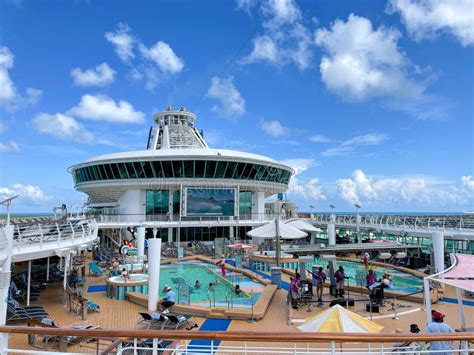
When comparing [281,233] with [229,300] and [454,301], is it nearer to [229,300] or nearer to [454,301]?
[229,300]

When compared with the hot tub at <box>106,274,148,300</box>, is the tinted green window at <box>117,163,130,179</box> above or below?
above

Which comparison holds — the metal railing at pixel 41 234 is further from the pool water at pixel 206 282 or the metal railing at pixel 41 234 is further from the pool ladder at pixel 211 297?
the pool ladder at pixel 211 297

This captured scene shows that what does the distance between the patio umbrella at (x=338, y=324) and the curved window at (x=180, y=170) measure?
24.1 meters

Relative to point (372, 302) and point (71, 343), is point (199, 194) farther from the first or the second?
point (71, 343)

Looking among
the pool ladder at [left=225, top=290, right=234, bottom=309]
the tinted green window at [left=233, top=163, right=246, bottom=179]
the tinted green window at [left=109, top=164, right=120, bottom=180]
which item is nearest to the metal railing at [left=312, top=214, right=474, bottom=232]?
the tinted green window at [left=233, top=163, right=246, bottom=179]

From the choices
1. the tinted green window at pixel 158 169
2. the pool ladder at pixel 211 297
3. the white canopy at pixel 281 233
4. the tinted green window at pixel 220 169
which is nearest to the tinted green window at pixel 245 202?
the tinted green window at pixel 220 169

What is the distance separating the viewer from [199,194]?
1172 inches

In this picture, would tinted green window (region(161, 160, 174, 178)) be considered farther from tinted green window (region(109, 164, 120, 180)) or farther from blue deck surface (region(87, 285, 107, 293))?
blue deck surface (region(87, 285, 107, 293))

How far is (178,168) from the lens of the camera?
97.7 feet

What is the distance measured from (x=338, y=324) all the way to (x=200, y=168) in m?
24.6

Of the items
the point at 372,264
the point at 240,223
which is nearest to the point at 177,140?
the point at 240,223

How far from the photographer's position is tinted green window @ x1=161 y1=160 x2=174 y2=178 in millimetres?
29438

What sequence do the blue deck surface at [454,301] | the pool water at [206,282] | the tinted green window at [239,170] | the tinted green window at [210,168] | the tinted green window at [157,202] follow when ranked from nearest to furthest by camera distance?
the blue deck surface at [454,301], the pool water at [206,282], the tinted green window at [210,168], the tinted green window at [239,170], the tinted green window at [157,202]

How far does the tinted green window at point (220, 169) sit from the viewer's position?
30.1m
